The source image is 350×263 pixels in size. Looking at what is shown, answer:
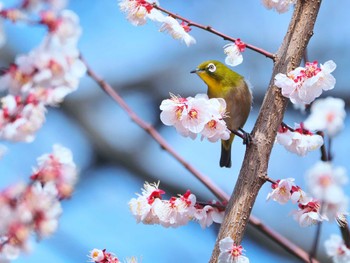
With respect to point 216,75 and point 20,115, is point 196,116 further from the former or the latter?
point 216,75

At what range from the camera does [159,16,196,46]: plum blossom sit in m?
1.88

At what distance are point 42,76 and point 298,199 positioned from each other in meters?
0.80

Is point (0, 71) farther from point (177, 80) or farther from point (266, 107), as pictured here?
point (177, 80)

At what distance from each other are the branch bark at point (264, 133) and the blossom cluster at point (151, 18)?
28 centimetres

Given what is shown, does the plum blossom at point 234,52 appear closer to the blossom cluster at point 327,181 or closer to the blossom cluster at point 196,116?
the blossom cluster at point 196,116

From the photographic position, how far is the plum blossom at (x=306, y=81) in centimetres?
167

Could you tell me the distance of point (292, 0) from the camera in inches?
73.8

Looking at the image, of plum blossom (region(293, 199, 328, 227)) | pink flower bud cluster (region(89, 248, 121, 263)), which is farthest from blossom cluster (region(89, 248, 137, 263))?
plum blossom (region(293, 199, 328, 227))

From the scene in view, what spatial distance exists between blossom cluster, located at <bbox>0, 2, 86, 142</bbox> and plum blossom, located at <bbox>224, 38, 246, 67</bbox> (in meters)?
0.64

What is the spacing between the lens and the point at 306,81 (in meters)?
1.70

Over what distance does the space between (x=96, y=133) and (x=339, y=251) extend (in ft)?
11.5

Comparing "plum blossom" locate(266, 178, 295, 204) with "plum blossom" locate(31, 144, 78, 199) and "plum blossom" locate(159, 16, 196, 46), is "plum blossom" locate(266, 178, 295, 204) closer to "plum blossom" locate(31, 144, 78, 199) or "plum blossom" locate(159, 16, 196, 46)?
"plum blossom" locate(159, 16, 196, 46)

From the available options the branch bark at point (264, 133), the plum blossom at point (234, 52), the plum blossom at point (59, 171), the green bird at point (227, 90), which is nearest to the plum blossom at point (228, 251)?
the branch bark at point (264, 133)

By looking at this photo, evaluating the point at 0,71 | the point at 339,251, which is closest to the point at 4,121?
the point at 0,71
